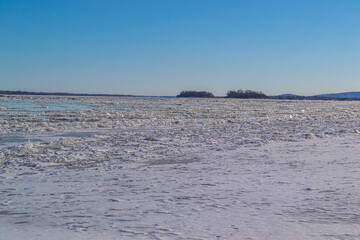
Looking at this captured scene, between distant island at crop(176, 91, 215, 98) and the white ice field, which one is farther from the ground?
distant island at crop(176, 91, 215, 98)

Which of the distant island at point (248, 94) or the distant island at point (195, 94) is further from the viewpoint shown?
the distant island at point (195, 94)

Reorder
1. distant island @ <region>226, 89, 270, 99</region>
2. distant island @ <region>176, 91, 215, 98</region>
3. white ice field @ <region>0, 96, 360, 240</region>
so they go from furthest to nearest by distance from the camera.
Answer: distant island @ <region>176, 91, 215, 98</region> → distant island @ <region>226, 89, 270, 99</region> → white ice field @ <region>0, 96, 360, 240</region>

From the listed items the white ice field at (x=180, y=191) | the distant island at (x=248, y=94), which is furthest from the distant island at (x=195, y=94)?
the white ice field at (x=180, y=191)

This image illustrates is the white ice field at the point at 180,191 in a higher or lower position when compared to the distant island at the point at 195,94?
lower

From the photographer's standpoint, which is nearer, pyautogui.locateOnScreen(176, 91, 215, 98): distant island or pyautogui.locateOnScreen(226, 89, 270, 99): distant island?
pyautogui.locateOnScreen(226, 89, 270, 99): distant island

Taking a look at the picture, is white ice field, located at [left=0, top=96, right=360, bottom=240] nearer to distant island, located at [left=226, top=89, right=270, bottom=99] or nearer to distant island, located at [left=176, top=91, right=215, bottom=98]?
distant island, located at [left=226, top=89, right=270, bottom=99]

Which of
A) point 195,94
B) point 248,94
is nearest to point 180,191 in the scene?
point 248,94

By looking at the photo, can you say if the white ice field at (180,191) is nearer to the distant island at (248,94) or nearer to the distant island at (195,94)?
the distant island at (248,94)

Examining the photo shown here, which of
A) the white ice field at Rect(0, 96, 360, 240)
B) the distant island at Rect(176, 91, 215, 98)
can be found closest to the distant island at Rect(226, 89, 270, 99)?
the distant island at Rect(176, 91, 215, 98)

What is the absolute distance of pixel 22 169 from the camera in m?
7.31

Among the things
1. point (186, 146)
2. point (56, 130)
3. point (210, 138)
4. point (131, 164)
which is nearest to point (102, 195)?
point (131, 164)

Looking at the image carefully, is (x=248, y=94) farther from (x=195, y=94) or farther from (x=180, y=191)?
(x=180, y=191)

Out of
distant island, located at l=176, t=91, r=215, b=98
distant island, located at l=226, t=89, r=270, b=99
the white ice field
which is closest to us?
the white ice field

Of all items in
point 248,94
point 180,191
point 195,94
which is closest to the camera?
point 180,191
